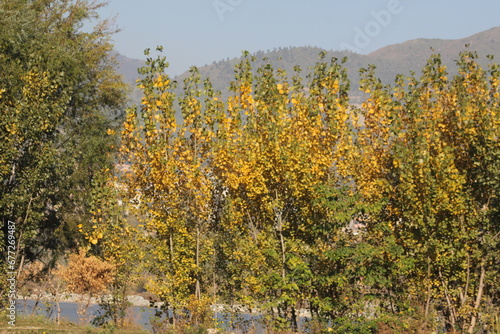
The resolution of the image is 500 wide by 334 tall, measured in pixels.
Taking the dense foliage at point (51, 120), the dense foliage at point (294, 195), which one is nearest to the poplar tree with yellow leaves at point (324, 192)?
the dense foliage at point (294, 195)

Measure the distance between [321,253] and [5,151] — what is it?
13.5 metres

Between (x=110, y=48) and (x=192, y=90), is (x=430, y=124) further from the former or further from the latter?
(x=110, y=48)

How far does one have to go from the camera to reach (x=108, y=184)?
84.7 ft

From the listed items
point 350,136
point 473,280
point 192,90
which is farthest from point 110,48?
point 473,280

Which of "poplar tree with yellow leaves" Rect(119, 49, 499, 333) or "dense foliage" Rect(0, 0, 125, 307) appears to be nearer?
"poplar tree with yellow leaves" Rect(119, 49, 499, 333)

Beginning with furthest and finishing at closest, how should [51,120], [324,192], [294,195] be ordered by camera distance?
[51,120], [294,195], [324,192]

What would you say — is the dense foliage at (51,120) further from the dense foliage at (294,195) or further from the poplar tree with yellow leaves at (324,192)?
the poplar tree with yellow leaves at (324,192)

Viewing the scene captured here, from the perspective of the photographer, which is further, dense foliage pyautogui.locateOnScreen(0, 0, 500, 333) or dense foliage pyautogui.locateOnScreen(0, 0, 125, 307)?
dense foliage pyautogui.locateOnScreen(0, 0, 125, 307)

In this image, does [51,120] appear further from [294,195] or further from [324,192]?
[324,192]

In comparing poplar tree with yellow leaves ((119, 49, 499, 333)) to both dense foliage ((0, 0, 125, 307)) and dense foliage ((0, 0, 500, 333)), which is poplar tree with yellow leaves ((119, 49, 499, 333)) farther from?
dense foliage ((0, 0, 125, 307))

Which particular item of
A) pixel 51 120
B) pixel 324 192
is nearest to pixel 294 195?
pixel 324 192

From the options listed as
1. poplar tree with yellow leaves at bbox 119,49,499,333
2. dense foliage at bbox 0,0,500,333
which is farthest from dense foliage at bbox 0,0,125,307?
poplar tree with yellow leaves at bbox 119,49,499,333

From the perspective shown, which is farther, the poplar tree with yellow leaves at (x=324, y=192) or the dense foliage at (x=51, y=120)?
the dense foliage at (x=51, y=120)

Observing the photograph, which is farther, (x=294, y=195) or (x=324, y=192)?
(x=294, y=195)
